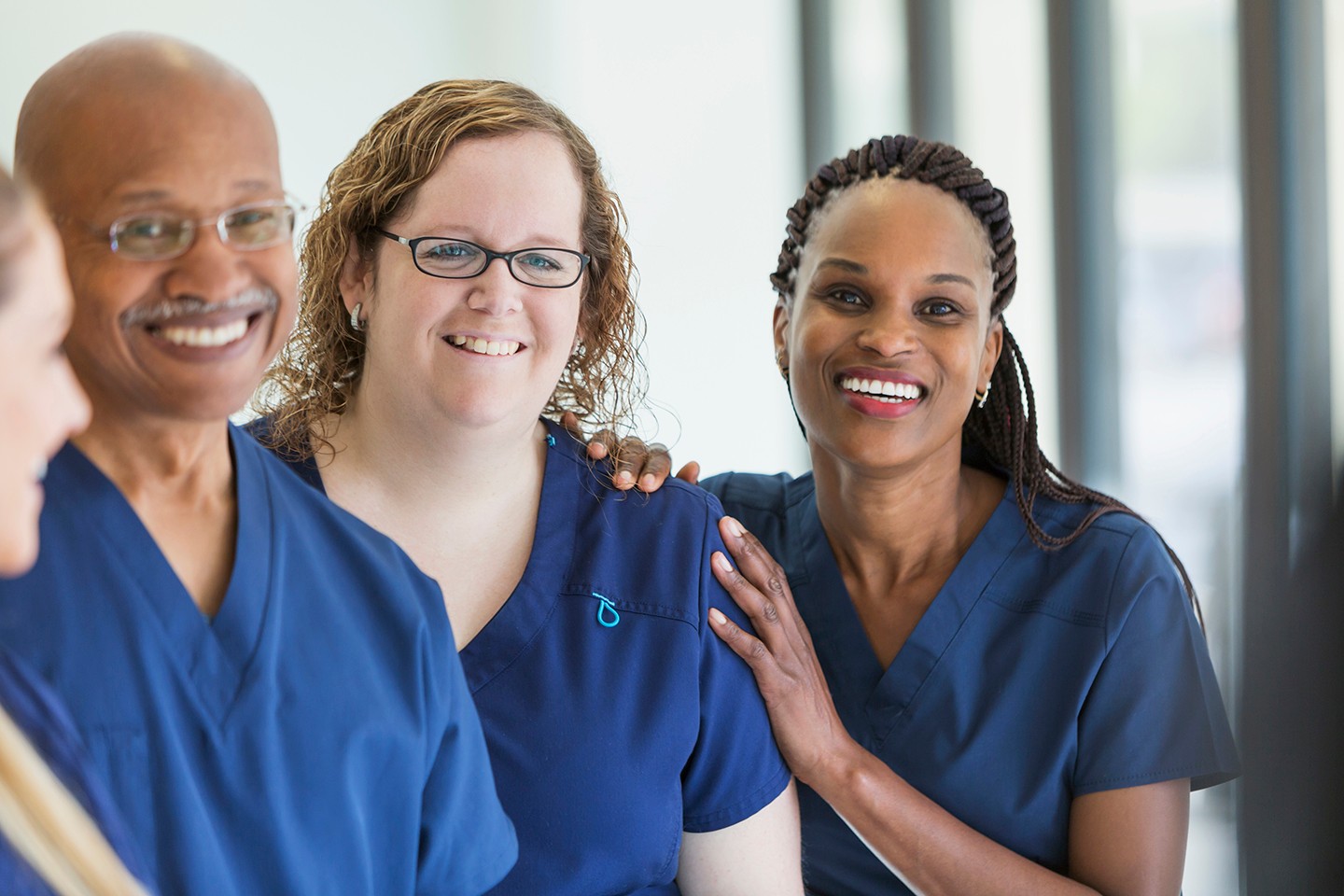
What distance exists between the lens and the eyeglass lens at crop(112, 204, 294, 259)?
879mm

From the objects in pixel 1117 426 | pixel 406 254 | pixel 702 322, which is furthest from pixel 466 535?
pixel 702 322

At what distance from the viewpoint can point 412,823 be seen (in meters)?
1.06

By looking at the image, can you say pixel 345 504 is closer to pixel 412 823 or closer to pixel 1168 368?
pixel 412 823

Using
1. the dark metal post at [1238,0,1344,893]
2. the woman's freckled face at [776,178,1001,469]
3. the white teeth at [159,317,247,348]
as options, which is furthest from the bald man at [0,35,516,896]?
the dark metal post at [1238,0,1344,893]

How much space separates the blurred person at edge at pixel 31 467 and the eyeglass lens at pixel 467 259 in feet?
2.38

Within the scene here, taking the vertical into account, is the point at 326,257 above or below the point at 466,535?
above

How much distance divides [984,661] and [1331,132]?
1.27m

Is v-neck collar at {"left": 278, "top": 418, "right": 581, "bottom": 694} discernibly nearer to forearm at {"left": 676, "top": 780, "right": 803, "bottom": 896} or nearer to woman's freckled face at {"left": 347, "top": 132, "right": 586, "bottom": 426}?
woman's freckled face at {"left": 347, "top": 132, "right": 586, "bottom": 426}

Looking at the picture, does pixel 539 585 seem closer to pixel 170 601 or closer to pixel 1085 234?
pixel 170 601

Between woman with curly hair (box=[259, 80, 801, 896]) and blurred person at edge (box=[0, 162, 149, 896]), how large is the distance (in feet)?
2.35

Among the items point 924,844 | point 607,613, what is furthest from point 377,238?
point 924,844

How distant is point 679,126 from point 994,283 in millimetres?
1903

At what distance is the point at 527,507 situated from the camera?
1.58 meters

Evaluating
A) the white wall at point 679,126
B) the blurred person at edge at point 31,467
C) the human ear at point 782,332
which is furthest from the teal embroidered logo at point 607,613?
the white wall at point 679,126
